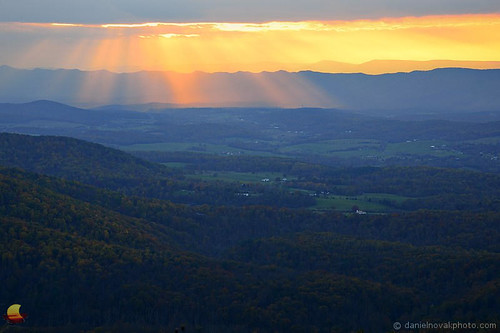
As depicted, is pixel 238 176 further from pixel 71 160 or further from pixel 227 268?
pixel 227 268

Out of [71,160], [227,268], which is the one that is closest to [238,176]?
[71,160]

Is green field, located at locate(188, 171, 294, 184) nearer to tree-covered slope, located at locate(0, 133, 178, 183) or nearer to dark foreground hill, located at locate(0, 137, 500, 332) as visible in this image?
tree-covered slope, located at locate(0, 133, 178, 183)

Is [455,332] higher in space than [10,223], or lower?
lower

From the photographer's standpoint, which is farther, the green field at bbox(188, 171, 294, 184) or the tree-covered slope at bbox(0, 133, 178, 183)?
the green field at bbox(188, 171, 294, 184)

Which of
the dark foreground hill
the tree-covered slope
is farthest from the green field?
the dark foreground hill

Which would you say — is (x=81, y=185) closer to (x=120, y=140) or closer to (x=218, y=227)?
(x=218, y=227)

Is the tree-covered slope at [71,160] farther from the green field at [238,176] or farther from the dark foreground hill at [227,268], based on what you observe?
the dark foreground hill at [227,268]

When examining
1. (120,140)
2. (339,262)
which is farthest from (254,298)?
(120,140)

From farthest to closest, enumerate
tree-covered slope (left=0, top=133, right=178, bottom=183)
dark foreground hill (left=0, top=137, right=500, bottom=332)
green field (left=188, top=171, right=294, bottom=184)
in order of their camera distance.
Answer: green field (left=188, top=171, right=294, bottom=184), tree-covered slope (left=0, top=133, right=178, bottom=183), dark foreground hill (left=0, top=137, right=500, bottom=332)
